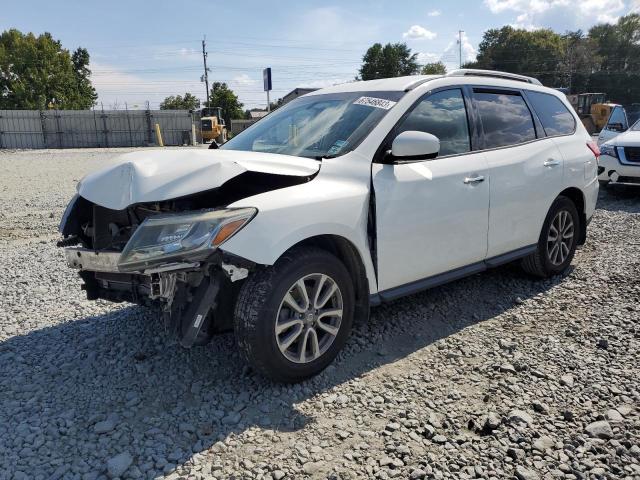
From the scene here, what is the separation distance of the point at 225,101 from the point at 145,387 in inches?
2932

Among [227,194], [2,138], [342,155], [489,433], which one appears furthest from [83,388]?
[2,138]

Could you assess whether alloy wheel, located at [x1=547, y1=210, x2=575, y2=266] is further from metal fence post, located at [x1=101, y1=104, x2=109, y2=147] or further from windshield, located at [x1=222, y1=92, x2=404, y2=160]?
metal fence post, located at [x1=101, y1=104, x2=109, y2=147]

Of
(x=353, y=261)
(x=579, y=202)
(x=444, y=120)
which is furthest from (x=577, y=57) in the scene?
(x=353, y=261)

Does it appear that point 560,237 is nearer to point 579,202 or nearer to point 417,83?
point 579,202

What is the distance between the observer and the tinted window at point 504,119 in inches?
169

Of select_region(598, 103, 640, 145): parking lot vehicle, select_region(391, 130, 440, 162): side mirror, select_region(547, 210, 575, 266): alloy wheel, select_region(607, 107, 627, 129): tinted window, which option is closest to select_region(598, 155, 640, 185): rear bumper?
select_region(598, 103, 640, 145): parking lot vehicle

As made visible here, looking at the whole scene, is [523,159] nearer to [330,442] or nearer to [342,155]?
[342,155]

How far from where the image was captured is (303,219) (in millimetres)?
2973

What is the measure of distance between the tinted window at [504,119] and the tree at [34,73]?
63226 millimetres

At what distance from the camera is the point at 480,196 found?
13.2 ft

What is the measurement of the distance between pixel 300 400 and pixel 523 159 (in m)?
2.87

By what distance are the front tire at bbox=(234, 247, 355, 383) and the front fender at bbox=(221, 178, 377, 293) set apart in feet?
0.49

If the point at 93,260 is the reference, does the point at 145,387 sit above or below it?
below

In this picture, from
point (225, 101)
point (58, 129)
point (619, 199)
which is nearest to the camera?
point (619, 199)
